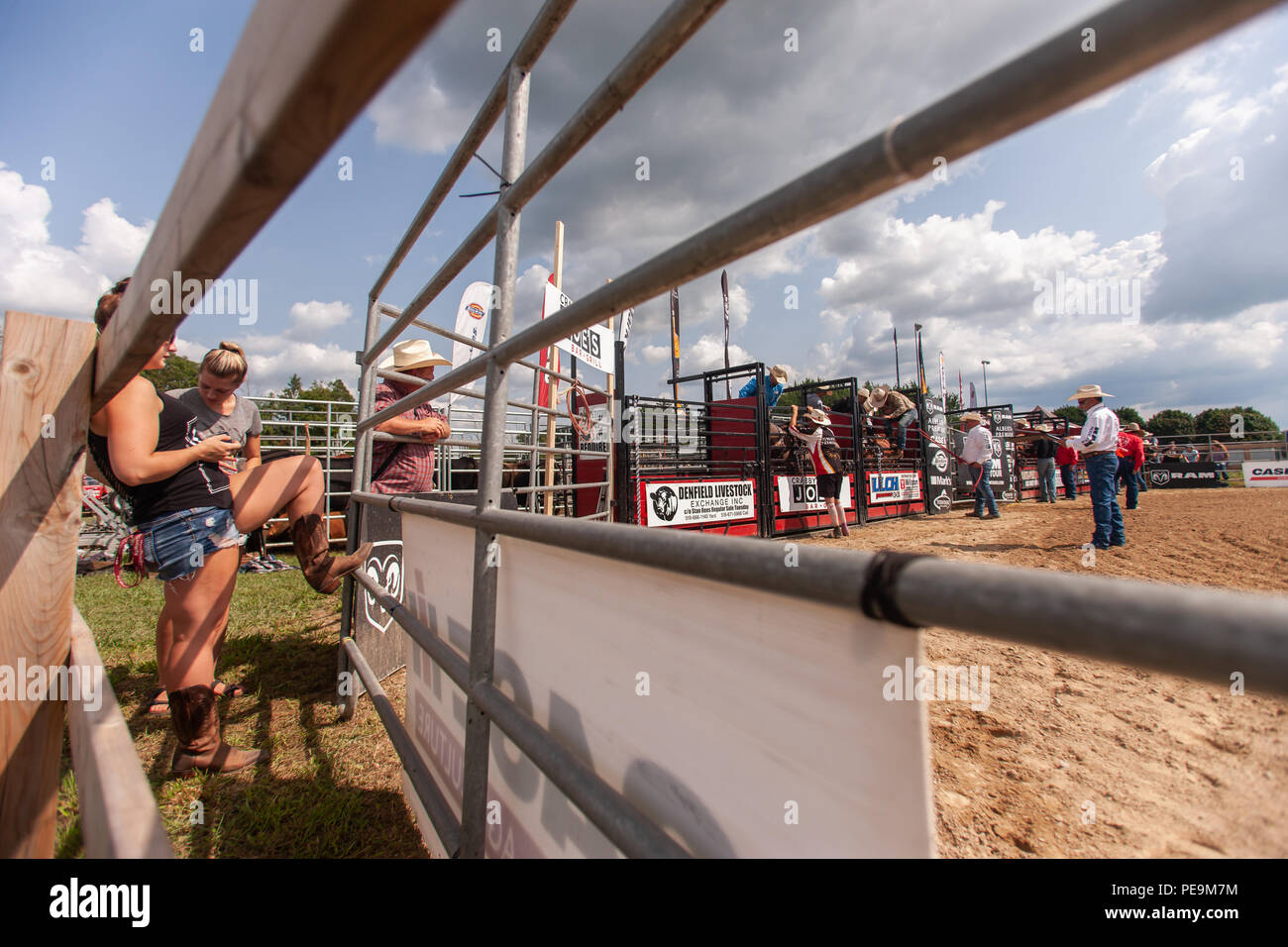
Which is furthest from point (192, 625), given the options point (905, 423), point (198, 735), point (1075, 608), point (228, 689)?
point (905, 423)

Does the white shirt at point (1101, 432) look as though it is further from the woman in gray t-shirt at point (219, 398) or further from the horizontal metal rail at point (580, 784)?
the woman in gray t-shirt at point (219, 398)

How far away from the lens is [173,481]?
1959 millimetres

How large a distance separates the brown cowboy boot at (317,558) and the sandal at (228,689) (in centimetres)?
83

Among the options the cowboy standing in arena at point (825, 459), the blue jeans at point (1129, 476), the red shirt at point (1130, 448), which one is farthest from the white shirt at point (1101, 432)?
the blue jeans at point (1129, 476)

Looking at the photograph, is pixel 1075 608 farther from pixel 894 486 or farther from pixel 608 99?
pixel 894 486

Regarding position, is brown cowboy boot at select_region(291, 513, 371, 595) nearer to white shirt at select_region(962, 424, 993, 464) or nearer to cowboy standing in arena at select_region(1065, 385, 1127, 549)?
cowboy standing in arena at select_region(1065, 385, 1127, 549)

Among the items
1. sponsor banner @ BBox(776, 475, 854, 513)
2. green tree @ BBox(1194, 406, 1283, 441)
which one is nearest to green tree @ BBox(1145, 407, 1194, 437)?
green tree @ BBox(1194, 406, 1283, 441)

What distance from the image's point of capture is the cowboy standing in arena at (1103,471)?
5.83 metres

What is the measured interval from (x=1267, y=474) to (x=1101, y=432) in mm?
19671

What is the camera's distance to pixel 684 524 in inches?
279

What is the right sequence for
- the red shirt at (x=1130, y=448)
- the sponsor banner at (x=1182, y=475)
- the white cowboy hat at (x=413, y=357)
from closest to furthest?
1. the white cowboy hat at (x=413, y=357)
2. the red shirt at (x=1130, y=448)
3. the sponsor banner at (x=1182, y=475)

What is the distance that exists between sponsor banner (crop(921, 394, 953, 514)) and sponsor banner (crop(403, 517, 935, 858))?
12816 millimetres

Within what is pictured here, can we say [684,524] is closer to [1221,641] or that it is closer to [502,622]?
[502,622]
